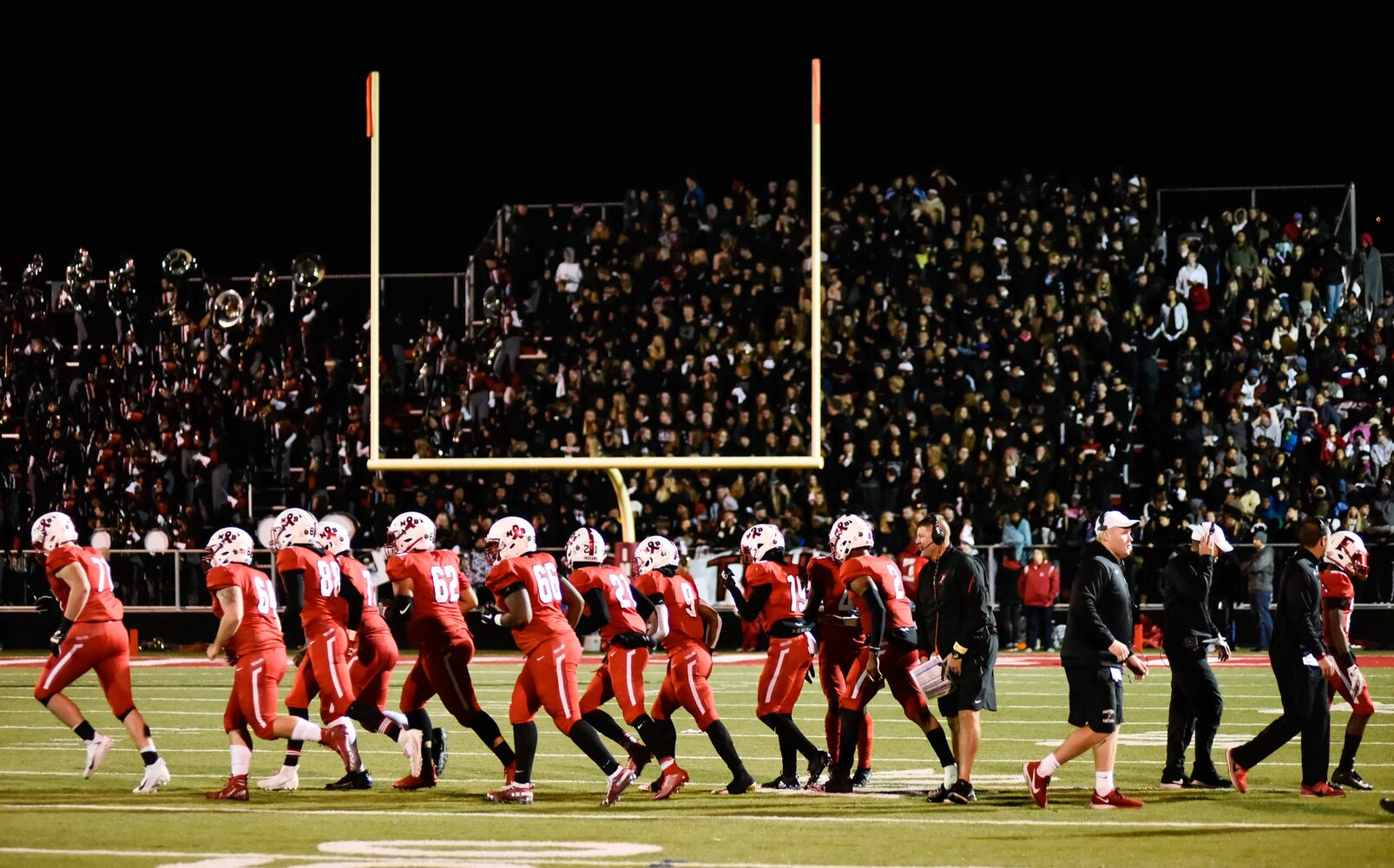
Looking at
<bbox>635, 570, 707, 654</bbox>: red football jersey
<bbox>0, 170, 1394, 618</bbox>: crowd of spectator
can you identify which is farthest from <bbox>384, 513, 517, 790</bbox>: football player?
<bbox>0, 170, 1394, 618</bbox>: crowd of spectator

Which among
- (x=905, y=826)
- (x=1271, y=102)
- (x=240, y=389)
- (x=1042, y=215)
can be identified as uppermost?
(x=1271, y=102)

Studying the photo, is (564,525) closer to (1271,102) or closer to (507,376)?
(507,376)

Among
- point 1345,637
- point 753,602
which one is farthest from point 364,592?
point 1345,637

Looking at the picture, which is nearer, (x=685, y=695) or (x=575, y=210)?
(x=685, y=695)

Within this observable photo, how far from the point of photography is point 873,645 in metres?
9.93

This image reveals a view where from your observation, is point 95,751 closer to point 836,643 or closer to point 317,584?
point 317,584

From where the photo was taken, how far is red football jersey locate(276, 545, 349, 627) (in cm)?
1073

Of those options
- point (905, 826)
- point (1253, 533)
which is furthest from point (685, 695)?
point (1253, 533)

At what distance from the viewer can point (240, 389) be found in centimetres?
2525

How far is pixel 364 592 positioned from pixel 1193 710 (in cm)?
482

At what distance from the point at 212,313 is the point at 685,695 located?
16.4 meters

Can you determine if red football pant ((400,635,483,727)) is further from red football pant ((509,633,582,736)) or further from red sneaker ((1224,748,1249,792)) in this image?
red sneaker ((1224,748,1249,792))

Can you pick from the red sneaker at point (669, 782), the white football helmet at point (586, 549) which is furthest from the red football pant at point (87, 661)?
the red sneaker at point (669, 782)

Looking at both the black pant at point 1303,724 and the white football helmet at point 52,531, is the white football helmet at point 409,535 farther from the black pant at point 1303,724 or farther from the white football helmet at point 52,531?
the black pant at point 1303,724
